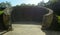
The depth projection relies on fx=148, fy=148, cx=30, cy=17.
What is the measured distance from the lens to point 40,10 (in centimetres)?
1410

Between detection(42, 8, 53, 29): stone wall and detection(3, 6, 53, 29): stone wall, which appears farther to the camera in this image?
detection(3, 6, 53, 29): stone wall

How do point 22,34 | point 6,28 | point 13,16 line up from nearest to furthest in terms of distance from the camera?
point 22,34 < point 6,28 < point 13,16

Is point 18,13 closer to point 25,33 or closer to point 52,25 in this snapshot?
point 52,25

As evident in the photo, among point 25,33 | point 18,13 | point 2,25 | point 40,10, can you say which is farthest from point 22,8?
point 25,33

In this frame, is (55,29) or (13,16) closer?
(55,29)

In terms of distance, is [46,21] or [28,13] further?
[28,13]

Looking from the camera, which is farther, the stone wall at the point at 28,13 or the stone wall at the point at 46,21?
the stone wall at the point at 28,13

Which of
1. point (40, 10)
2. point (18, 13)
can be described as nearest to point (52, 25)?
point (40, 10)

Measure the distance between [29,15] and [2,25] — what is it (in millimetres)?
5039

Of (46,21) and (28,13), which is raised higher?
(46,21)

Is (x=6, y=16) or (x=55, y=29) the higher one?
(x=6, y=16)

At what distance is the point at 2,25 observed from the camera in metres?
9.98

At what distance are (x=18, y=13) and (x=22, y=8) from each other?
0.62 m

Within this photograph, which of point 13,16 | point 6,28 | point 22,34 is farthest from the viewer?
point 13,16
